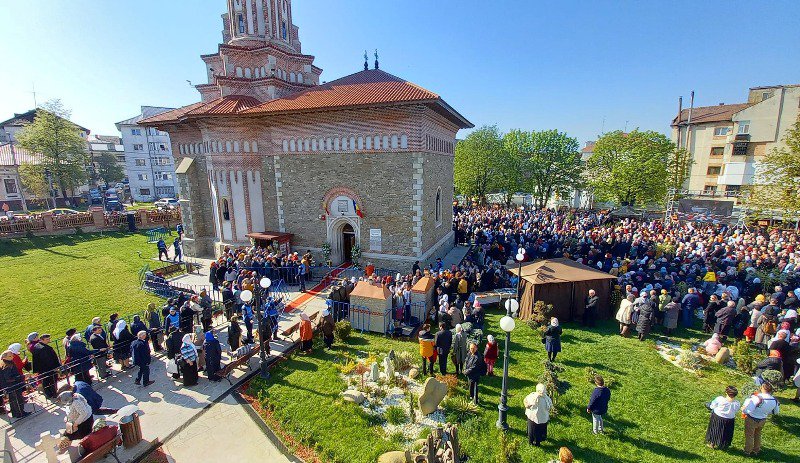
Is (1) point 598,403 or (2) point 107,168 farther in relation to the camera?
(2) point 107,168

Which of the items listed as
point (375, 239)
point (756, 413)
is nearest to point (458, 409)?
point (756, 413)

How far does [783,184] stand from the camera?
1648 cm

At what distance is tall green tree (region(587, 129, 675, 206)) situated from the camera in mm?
33031

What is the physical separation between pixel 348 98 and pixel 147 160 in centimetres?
5413

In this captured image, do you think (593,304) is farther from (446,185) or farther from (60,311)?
(60,311)

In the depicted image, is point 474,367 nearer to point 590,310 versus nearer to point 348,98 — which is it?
point 590,310

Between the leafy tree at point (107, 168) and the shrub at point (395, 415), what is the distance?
70142 mm

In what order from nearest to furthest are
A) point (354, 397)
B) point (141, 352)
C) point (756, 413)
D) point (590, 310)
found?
point (756, 413) → point (354, 397) → point (141, 352) → point (590, 310)

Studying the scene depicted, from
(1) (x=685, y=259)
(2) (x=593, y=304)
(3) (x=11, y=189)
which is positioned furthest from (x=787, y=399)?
(3) (x=11, y=189)

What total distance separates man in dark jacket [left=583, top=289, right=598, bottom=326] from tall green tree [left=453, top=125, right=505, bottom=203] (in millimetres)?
31101

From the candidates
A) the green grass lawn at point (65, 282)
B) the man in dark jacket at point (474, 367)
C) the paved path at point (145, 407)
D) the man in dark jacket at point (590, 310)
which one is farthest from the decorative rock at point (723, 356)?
the green grass lawn at point (65, 282)

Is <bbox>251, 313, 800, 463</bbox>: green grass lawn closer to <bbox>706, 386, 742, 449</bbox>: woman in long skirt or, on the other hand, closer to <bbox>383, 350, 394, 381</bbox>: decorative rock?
<bbox>706, 386, 742, 449</bbox>: woman in long skirt

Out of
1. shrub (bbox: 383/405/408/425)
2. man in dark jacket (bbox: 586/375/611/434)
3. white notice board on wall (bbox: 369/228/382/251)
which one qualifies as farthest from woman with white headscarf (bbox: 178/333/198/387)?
white notice board on wall (bbox: 369/228/382/251)

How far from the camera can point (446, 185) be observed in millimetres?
22391
